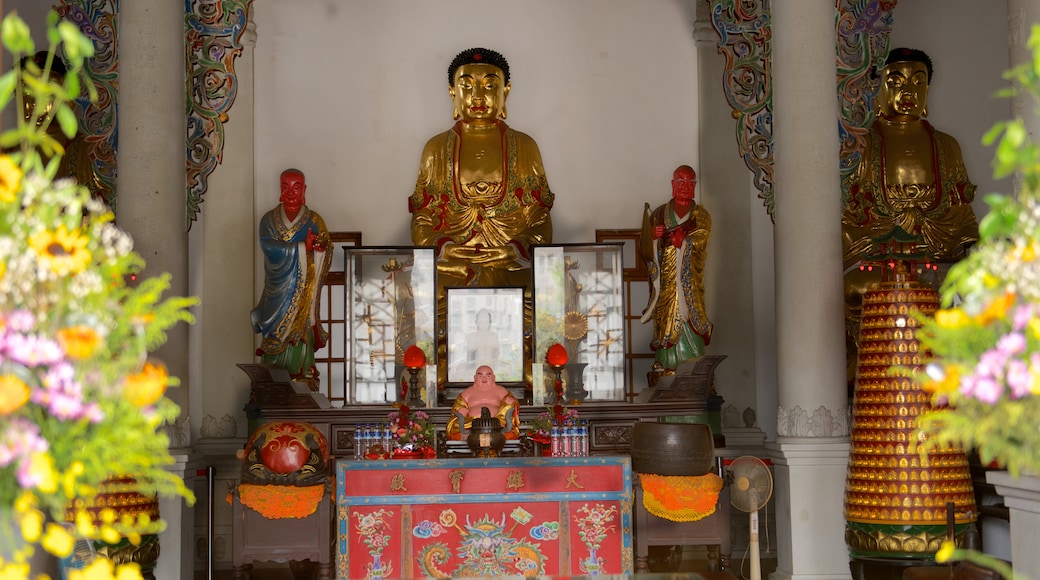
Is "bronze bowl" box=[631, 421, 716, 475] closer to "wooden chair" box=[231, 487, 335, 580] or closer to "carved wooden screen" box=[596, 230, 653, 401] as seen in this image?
"wooden chair" box=[231, 487, 335, 580]

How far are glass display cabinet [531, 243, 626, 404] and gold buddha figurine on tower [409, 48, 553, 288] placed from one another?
2.30ft

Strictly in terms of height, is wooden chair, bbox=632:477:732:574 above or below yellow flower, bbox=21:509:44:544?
below

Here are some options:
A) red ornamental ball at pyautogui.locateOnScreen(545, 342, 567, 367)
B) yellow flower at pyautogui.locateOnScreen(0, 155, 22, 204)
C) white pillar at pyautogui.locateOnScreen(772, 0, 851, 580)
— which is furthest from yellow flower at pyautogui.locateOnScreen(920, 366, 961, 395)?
red ornamental ball at pyautogui.locateOnScreen(545, 342, 567, 367)

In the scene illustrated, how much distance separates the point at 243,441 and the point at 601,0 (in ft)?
14.8

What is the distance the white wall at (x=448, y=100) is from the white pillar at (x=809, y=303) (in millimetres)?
2740

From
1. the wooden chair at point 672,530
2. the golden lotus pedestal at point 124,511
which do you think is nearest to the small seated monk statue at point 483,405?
the wooden chair at point 672,530

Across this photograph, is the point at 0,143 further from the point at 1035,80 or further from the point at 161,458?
the point at 1035,80

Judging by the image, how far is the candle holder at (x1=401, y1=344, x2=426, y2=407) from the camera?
7547 millimetres

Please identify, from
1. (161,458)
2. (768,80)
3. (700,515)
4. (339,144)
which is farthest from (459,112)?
(161,458)

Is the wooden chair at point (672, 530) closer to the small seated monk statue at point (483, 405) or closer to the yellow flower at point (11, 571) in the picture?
the small seated monk statue at point (483, 405)

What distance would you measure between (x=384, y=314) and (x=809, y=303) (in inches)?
116

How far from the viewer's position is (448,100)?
9.63 metres

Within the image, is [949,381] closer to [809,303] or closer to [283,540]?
[809,303]

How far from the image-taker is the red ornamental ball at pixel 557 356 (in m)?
7.58
